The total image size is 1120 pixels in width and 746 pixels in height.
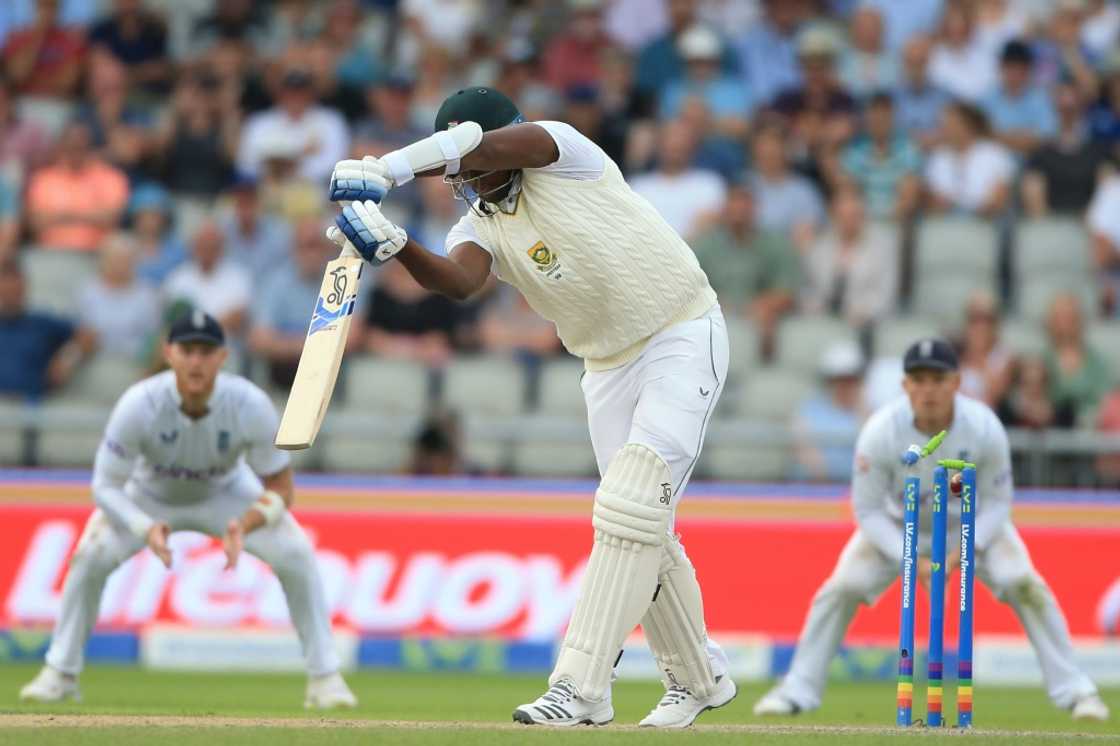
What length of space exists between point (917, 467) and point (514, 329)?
14.4 feet

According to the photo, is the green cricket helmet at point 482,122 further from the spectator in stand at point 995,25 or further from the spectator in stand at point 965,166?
the spectator in stand at point 995,25

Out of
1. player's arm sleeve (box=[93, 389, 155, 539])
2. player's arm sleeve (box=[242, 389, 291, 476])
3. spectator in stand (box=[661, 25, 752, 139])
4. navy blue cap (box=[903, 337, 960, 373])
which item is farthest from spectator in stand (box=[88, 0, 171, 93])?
navy blue cap (box=[903, 337, 960, 373])

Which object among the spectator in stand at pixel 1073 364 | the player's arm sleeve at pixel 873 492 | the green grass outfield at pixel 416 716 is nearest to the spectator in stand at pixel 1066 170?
the spectator in stand at pixel 1073 364

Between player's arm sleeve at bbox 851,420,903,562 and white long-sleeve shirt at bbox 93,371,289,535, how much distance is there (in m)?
2.42

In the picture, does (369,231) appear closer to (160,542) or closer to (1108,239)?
(160,542)

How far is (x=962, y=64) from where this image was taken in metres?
13.9

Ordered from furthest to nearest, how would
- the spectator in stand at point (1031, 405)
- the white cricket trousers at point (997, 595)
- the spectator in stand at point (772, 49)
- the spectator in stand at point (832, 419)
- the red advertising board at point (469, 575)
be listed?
the spectator in stand at point (772, 49) → the spectator in stand at point (1031, 405) → the spectator in stand at point (832, 419) → the red advertising board at point (469, 575) → the white cricket trousers at point (997, 595)

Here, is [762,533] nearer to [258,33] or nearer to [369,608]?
[369,608]

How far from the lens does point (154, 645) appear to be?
10.9 meters

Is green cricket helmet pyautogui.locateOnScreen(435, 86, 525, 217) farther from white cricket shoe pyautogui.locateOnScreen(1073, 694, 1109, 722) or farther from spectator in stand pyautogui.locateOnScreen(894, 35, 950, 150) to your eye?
spectator in stand pyautogui.locateOnScreen(894, 35, 950, 150)

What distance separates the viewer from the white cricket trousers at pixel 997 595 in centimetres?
844

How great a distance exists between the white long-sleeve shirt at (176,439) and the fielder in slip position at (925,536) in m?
2.41

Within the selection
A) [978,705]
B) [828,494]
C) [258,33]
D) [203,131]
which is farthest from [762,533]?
[258,33]

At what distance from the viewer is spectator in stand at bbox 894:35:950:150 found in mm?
13539
